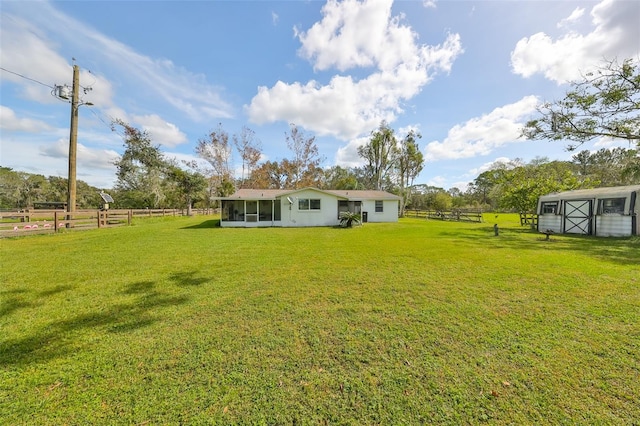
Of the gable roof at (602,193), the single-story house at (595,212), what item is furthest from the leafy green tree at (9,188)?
the gable roof at (602,193)

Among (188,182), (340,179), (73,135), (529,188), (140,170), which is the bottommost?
(529,188)

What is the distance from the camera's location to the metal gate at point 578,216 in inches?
483

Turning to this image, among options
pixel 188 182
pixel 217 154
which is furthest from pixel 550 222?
pixel 188 182

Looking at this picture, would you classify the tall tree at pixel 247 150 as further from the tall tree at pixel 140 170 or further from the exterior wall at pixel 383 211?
the exterior wall at pixel 383 211

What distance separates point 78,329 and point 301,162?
3017 centimetres

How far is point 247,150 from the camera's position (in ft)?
107

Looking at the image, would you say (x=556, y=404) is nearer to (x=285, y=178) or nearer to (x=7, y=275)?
(x=7, y=275)

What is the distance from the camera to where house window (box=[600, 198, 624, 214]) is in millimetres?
11281

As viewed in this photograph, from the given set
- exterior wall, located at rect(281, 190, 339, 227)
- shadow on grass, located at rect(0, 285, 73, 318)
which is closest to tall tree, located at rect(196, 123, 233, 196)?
exterior wall, located at rect(281, 190, 339, 227)

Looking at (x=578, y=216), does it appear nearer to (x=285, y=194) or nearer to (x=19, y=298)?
(x=285, y=194)

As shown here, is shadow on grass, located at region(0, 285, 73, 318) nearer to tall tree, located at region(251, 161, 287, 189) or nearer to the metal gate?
the metal gate

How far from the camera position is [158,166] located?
2969cm

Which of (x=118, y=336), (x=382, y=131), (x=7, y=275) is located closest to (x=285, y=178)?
(x=382, y=131)

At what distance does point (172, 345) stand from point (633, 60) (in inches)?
696
